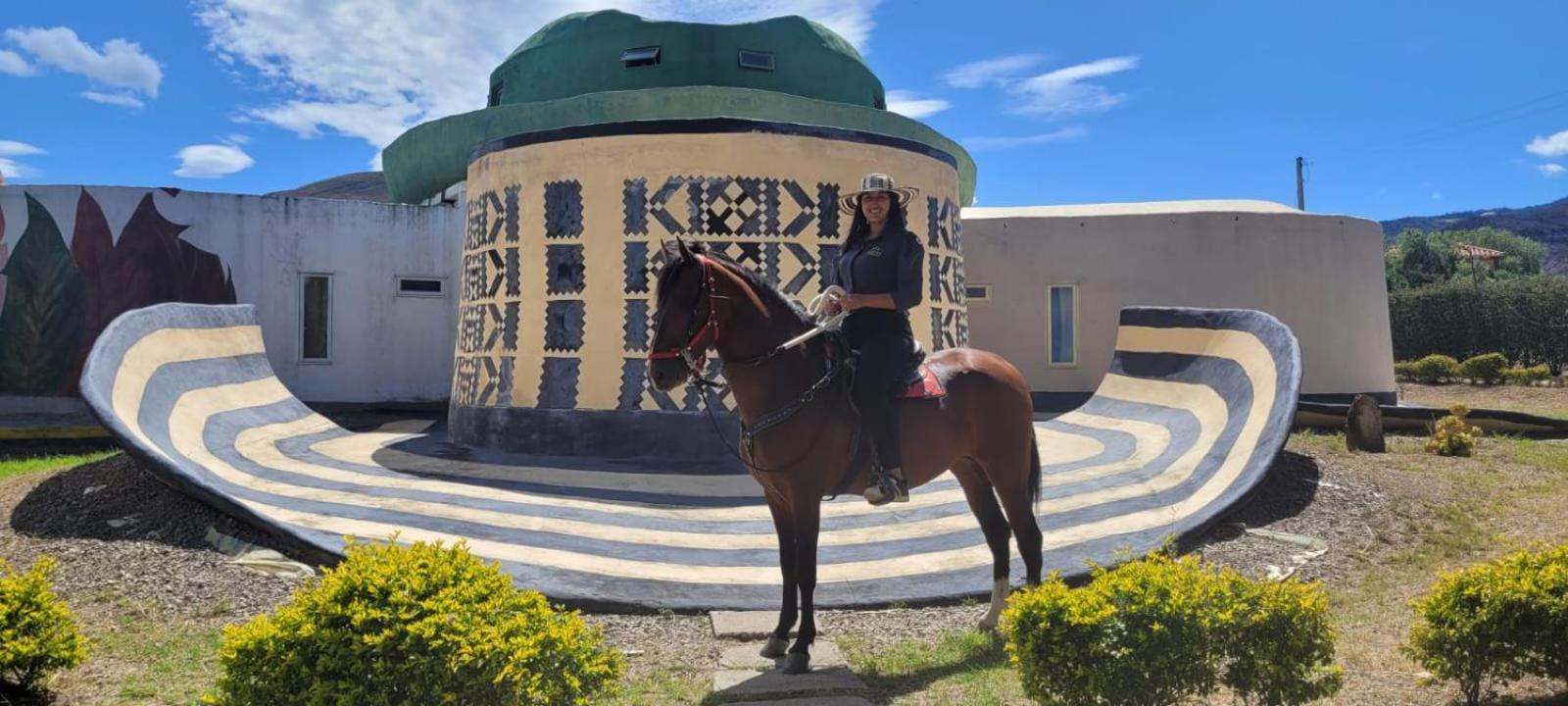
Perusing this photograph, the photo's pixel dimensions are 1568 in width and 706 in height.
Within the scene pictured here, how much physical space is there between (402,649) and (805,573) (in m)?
2.40

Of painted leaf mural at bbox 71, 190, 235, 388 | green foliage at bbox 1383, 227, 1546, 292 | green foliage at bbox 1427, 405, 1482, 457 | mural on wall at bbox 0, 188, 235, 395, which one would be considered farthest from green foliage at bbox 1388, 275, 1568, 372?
mural on wall at bbox 0, 188, 235, 395

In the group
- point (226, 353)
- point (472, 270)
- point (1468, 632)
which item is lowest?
point (1468, 632)

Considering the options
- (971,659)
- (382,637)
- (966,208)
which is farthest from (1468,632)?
(966,208)

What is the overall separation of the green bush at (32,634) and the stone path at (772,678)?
10.3ft

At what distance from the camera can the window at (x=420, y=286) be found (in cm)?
1892

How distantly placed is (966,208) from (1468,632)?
1783 centimetres

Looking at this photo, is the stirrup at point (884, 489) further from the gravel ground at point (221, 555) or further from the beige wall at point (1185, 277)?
the beige wall at point (1185, 277)

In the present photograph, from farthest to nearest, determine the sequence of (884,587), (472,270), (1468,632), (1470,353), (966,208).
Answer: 1. (1470,353)
2. (966,208)
3. (472,270)
4. (884,587)
5. (1468,632)

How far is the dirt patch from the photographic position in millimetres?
19672

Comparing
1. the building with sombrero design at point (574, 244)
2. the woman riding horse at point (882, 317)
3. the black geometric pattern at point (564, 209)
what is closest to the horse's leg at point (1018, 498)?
the woman riding horse at point (882, 317)

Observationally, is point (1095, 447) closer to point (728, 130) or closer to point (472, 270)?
point (728, 130)

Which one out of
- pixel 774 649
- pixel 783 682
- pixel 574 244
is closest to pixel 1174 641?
pixel 783 682

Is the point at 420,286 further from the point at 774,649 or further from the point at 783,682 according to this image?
the point at 783,682

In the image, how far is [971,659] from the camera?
17.7ft
